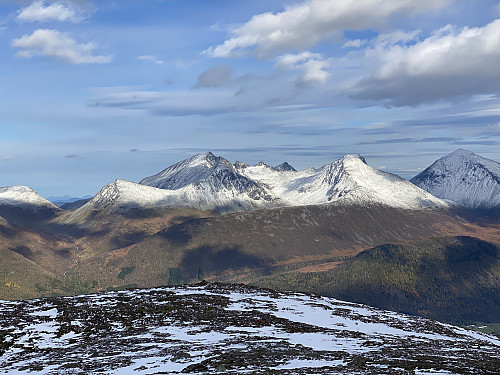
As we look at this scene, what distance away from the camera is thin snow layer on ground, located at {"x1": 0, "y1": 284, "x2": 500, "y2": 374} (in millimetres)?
50113

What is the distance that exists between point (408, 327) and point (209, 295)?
141 feet

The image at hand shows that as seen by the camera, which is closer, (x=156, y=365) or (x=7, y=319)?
(x=156, y=365)

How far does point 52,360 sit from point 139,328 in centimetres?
2319

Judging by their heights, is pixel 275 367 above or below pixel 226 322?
above

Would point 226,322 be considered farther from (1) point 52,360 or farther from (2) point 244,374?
(2) point 244,374

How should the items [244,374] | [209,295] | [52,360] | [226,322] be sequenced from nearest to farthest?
[244,374] < [52,360] < [226,322] < [209,295]

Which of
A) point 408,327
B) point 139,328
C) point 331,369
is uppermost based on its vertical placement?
point 331,369

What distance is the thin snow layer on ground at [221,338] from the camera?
1973 inches

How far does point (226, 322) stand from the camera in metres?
86.8

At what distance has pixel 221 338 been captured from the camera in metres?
71.3

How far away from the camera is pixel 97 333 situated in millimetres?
80062

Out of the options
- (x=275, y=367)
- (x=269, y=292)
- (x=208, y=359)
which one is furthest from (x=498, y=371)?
(x=269, y=292)

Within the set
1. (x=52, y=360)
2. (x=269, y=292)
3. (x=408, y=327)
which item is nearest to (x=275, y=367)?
(x=52, y=360)

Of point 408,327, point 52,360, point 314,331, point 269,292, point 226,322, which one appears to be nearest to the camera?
point 52,360
